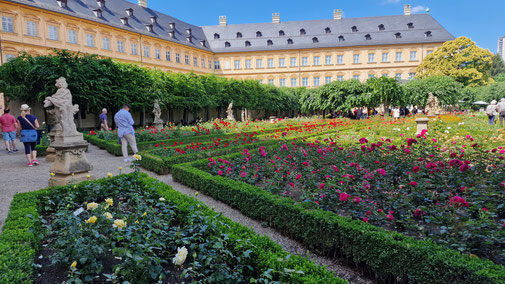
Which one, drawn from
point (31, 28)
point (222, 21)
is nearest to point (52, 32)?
point (31, 28)

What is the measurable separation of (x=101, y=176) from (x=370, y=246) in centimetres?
668

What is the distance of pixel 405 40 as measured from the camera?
4091 centimetres

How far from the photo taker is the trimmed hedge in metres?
2.19

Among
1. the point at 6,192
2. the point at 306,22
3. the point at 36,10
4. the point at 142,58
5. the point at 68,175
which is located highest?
the point at 306,22

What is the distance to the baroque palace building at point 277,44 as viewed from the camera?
113ft

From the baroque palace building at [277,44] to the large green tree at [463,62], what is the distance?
4994 millimetres

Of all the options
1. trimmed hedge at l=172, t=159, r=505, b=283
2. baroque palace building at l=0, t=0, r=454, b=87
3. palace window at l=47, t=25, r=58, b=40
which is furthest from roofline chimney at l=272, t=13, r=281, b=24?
trimmed hedge at l=172, t=159, r=505, b=283

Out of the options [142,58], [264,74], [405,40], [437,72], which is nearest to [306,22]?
[264,74]

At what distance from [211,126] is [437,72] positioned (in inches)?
1296

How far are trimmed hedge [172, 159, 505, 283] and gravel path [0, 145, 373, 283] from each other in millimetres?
124

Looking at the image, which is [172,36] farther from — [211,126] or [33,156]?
Answer: [33,156]

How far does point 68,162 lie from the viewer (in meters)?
5.54

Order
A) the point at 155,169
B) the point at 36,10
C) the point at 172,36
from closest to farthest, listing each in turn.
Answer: the point at 155,169 → the point at 36,10 → the point at 172,36

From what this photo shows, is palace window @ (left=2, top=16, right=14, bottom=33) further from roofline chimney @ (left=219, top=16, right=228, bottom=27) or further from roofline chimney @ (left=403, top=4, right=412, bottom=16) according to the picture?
roofline chimney @ (left=403, top=4, right=412, bottom=16)
